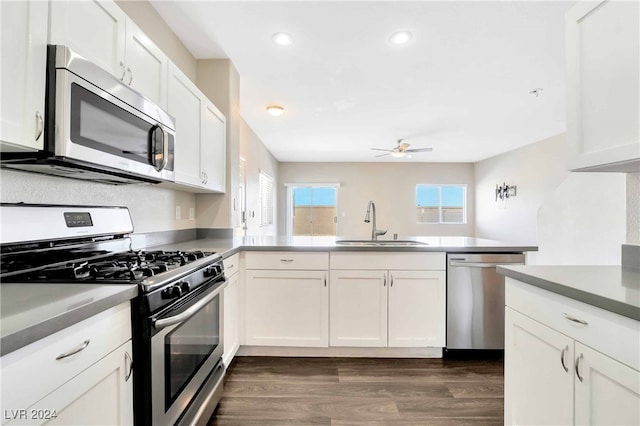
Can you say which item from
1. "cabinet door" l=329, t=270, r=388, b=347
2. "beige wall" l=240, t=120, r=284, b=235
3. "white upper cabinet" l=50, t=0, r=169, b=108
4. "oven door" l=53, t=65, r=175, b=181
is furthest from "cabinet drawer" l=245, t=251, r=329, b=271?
"beige wall" l=240, t=120, r=284, b=235

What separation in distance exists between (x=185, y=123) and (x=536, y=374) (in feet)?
7.52

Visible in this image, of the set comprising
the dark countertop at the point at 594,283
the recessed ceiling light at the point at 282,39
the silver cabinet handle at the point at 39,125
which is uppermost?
the recessed ceiling light at the point at 282,39

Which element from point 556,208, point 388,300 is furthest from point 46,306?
point 556,208

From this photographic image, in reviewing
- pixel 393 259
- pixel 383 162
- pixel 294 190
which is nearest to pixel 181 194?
pixel 393 259

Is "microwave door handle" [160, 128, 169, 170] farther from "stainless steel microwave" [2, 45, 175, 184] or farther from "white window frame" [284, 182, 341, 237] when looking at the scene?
"white window frame" [284, 182, 341, 237]

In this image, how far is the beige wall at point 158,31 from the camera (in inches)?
73.5

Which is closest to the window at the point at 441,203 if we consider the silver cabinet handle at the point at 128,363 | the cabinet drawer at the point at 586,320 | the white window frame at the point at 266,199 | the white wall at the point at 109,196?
the white window frame at the point at 266,199

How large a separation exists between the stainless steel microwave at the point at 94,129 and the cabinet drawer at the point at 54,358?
58cm

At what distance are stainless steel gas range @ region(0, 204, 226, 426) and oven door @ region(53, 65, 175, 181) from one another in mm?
316

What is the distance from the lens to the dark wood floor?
1.66m

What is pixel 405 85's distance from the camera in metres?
3.16

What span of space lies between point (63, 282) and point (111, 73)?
0.92 metres

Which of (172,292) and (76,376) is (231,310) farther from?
(76,376)

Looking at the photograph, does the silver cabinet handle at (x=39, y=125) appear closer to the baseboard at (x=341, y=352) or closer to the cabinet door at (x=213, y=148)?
the cabinet door at (x=213, y=148)
